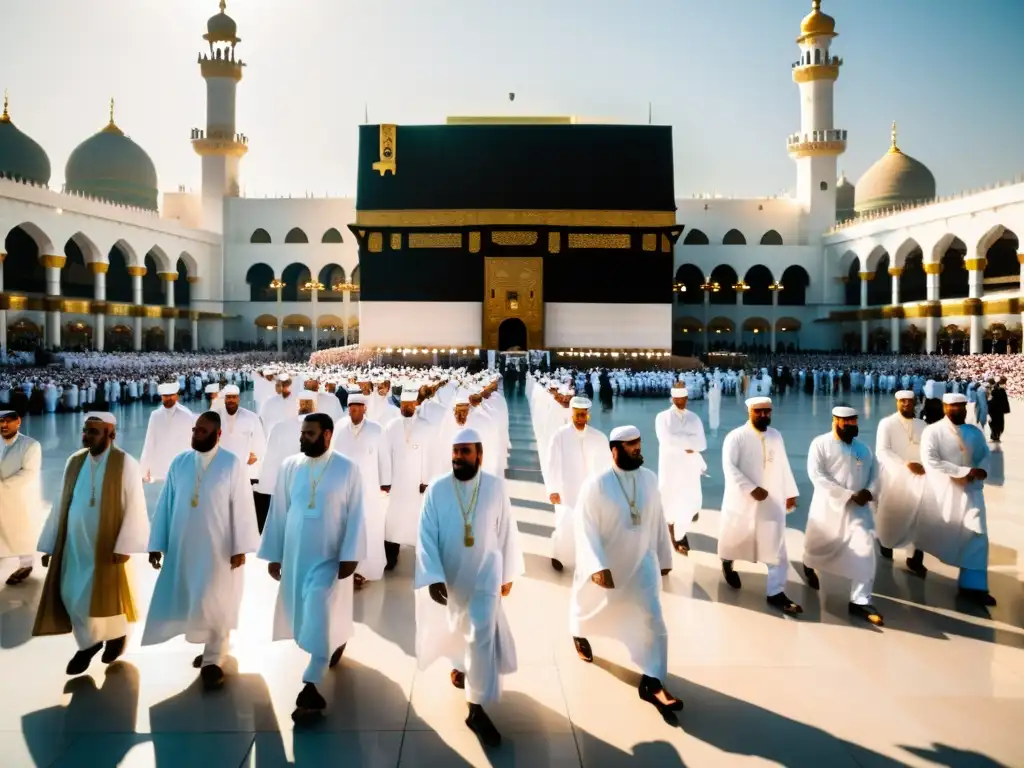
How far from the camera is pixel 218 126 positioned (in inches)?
1205

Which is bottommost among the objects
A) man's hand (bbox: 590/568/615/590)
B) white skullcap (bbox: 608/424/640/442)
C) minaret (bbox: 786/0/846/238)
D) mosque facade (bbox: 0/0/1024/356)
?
man's hand (bbox: 590/568/615/590)

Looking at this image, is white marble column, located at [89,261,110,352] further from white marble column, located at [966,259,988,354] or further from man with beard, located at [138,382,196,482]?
white marble column, located at [966,259,988,354]

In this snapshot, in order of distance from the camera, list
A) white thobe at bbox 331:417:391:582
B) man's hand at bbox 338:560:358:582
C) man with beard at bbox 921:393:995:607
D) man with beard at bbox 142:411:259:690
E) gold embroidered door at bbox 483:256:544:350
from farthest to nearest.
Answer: gold embroidered door at bbox 483:256:544:350 < white thobe at bbox 331:417:391:582 < man with beard at bbox 921:393:995:607 < man with beard at bbox 142:411:259:690 < man's hand at bbox 338:560:358:582

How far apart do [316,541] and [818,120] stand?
31.2 meters

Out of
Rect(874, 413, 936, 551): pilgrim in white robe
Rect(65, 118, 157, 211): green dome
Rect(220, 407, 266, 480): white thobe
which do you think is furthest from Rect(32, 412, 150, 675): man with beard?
Rect(65, 118, 157, 211): green dome

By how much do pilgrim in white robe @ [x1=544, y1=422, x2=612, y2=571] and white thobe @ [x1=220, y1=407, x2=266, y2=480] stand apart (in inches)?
90.3

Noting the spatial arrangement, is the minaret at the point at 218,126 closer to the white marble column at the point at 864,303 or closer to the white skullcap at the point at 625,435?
the white marble column at the point at 864,303

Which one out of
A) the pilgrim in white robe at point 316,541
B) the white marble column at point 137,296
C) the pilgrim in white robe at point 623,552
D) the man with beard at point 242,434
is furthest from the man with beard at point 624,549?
the white marble column at point 137,296

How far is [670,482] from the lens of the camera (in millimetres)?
4934

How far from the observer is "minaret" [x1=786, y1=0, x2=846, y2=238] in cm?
2894

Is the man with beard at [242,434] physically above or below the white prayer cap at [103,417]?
below

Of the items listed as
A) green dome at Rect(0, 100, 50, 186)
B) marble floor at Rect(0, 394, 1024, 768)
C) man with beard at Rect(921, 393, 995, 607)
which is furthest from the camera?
green dome at Rect(0, 100, 50, 186)

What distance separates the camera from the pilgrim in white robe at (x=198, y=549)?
2879mm

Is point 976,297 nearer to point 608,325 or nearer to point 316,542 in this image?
point 608,325
